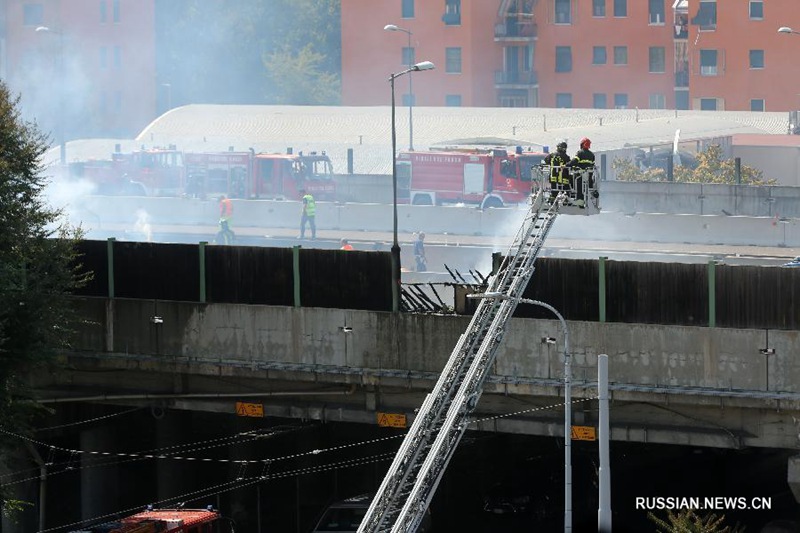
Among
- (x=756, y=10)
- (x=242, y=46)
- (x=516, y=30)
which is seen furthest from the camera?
(x=242, y=46)

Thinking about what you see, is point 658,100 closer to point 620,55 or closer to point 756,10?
point 620,55

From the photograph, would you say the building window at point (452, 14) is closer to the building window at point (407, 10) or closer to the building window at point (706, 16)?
the building window at point (407, 10)

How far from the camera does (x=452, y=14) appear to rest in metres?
95.3

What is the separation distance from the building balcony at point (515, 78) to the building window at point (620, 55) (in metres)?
4.81

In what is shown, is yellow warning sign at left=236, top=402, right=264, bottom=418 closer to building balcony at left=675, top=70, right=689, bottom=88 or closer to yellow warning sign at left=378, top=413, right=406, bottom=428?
yellow warning sign at left=378, top=413, right=406, bottom=428

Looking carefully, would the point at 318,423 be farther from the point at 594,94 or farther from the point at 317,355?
the point at 594,94

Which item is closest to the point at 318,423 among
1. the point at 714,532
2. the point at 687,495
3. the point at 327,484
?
the point at 327,484

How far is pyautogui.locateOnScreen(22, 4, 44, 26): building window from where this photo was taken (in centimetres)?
10488

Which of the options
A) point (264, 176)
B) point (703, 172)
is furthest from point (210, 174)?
point (703, 172)

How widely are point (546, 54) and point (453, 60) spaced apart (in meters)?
5.58

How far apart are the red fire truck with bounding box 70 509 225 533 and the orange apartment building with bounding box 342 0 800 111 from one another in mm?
66907

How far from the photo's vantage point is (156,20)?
114m

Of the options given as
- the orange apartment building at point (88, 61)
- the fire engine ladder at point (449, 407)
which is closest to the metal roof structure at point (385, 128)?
the orange apartment building at point (88, 61)

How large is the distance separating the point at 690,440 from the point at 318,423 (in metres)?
9.04
